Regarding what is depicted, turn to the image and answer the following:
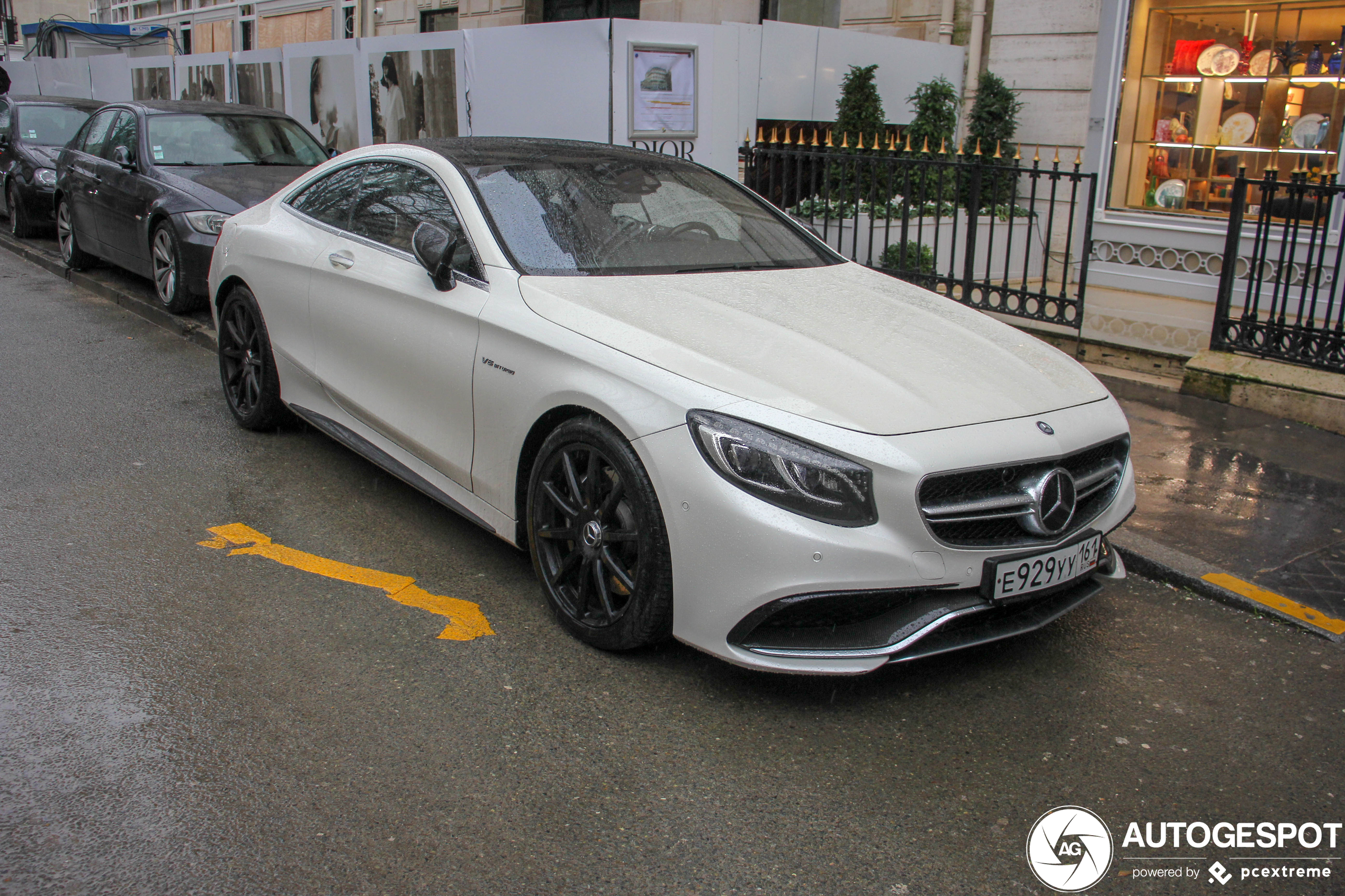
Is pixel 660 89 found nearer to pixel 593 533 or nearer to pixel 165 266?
pixel 165 266

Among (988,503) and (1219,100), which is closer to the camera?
(988,503)

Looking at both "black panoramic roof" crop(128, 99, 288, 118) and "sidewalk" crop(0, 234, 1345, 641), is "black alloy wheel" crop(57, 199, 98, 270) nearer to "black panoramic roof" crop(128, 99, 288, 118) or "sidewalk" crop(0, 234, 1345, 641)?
"black panoramic roof" crop(128, 99, 288, 118)

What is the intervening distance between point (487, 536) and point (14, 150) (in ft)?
36.0

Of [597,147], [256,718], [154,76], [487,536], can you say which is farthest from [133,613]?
[154,76]

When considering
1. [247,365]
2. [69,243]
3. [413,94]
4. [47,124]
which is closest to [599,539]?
[247,365]

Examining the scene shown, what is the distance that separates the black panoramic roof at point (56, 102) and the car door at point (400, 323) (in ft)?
32.8

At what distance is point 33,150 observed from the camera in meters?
12.4

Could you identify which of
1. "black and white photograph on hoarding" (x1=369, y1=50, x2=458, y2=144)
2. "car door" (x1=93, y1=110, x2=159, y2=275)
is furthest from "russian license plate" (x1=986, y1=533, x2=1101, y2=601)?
"black and white photograph on hoarding" (x1=369, y1=50, x2=458, y2=144)

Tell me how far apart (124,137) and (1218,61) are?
9.60 metres

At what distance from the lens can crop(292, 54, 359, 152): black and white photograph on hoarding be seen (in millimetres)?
13859

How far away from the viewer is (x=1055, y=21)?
10.7m

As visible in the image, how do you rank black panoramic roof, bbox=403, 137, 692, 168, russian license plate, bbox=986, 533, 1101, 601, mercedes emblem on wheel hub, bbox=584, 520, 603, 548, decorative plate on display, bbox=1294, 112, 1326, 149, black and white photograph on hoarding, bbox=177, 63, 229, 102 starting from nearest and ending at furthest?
russian license plate, bbox=986, 533, 1101, 601 < mercedes emblem on wheel hub, bbox=584, 520, 603, 548 < black panoramic roof, bbox=403, 137, 692, 168 < decorative plate on display, bbox=1294, 112, 1326, 149 < black and white photograph on hoarding, bbox=177, 63, 229, 102

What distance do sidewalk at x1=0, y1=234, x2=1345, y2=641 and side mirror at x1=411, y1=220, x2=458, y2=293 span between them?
2922 millimetres

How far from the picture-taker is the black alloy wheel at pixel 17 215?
12.6 m
